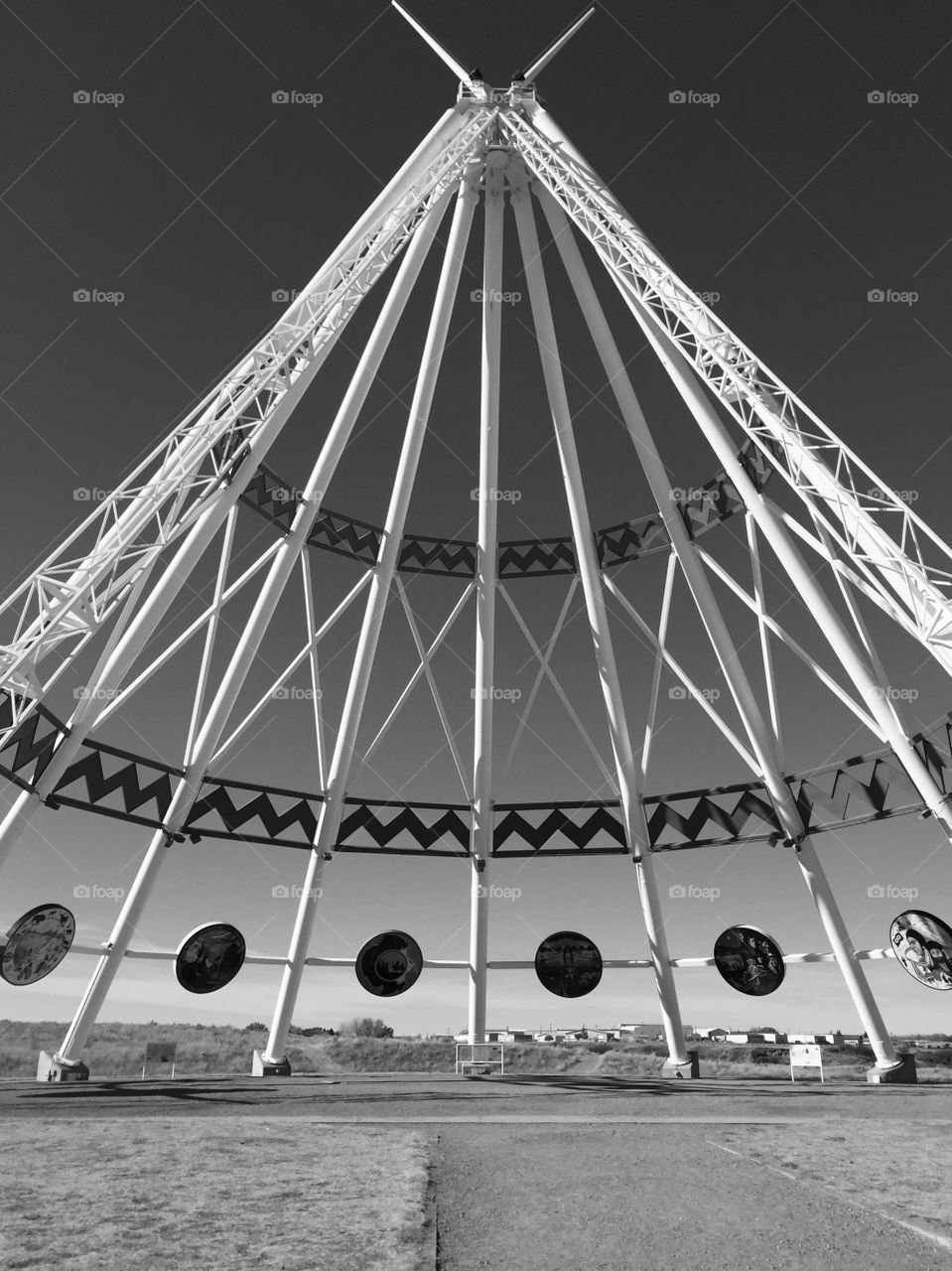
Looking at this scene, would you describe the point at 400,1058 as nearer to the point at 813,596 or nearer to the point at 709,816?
the point at 709,816

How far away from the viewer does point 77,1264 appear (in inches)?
224

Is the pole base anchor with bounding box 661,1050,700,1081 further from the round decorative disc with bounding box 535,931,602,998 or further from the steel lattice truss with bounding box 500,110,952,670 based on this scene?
the steel lattice truss with bounding box 500,110,952,670

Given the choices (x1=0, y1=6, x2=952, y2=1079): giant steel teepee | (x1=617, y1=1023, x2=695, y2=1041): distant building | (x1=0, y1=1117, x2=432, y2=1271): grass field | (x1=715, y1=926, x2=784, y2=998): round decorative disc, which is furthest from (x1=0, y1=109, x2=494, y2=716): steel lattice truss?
(x1=617, y1=1023, x2=695, y2=1041): distant building

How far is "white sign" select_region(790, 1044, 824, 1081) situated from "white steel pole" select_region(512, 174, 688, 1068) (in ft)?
11.2

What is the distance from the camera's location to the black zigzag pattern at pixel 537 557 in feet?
104

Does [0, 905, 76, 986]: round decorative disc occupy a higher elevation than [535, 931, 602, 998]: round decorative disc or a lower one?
lower

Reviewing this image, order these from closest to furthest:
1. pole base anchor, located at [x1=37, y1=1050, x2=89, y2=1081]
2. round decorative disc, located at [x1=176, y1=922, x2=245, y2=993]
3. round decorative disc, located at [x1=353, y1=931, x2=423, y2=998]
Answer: pole base anchor, located at [x1=37, y1=1050, x2=89, y2=1081] → round decorative disc, located at [x1=176, y1=922, x2=245, y2=993] → round decorative disc, located at [x1=353, y1=931, x2=423, y2=998]

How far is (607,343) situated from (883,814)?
52.1 ft

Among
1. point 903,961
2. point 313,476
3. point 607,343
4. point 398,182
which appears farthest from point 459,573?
point 903,961

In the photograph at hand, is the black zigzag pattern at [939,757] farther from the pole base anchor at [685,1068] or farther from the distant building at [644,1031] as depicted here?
the distant building at [644,1031]

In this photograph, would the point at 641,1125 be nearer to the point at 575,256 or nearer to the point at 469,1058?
the point at 469,1058

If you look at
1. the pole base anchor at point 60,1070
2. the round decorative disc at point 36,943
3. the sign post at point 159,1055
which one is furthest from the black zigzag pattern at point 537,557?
the pole base anchor at point 60,1070

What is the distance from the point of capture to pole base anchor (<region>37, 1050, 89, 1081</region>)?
22.0m

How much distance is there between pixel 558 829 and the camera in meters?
31.3
